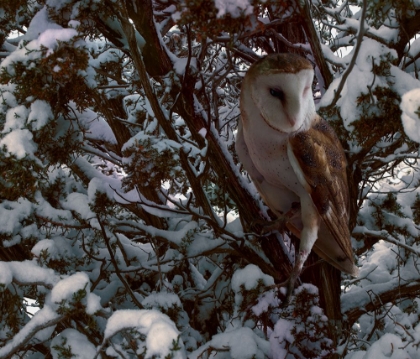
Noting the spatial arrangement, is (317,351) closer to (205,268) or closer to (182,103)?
(182,103)

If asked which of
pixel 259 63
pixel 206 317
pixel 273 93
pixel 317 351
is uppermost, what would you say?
pixel 259 63

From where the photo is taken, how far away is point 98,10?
2.27 m

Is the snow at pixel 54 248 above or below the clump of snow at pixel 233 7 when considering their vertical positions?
below

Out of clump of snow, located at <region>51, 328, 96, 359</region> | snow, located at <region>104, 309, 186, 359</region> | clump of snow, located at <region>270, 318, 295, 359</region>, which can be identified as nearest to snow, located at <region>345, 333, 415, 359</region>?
clump of snow, located at <region>270, 318, 295, 359</region>

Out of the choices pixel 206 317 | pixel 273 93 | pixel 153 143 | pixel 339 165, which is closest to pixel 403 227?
pixel 206 317

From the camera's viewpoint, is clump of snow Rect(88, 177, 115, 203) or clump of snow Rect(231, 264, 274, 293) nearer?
clump of snow Rect(231, 264, 274, 293)

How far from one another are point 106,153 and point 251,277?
2432mm

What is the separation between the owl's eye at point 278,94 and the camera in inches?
58.5

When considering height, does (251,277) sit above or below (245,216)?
below

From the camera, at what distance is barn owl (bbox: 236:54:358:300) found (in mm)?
1488

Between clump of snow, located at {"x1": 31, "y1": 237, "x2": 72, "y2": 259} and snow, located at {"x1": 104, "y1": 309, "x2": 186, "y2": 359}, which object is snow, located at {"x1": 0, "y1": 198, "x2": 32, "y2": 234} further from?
snow, located at {"x1": 104, "y1": 309, "x2": 186, "y2": 359}

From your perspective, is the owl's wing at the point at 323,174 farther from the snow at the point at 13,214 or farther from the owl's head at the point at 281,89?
the snow at the point at 13,214

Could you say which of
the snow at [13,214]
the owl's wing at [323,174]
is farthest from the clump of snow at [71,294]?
the owl's wing at [323,174]

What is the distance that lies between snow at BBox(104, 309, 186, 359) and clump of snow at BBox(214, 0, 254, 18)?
1.33m
